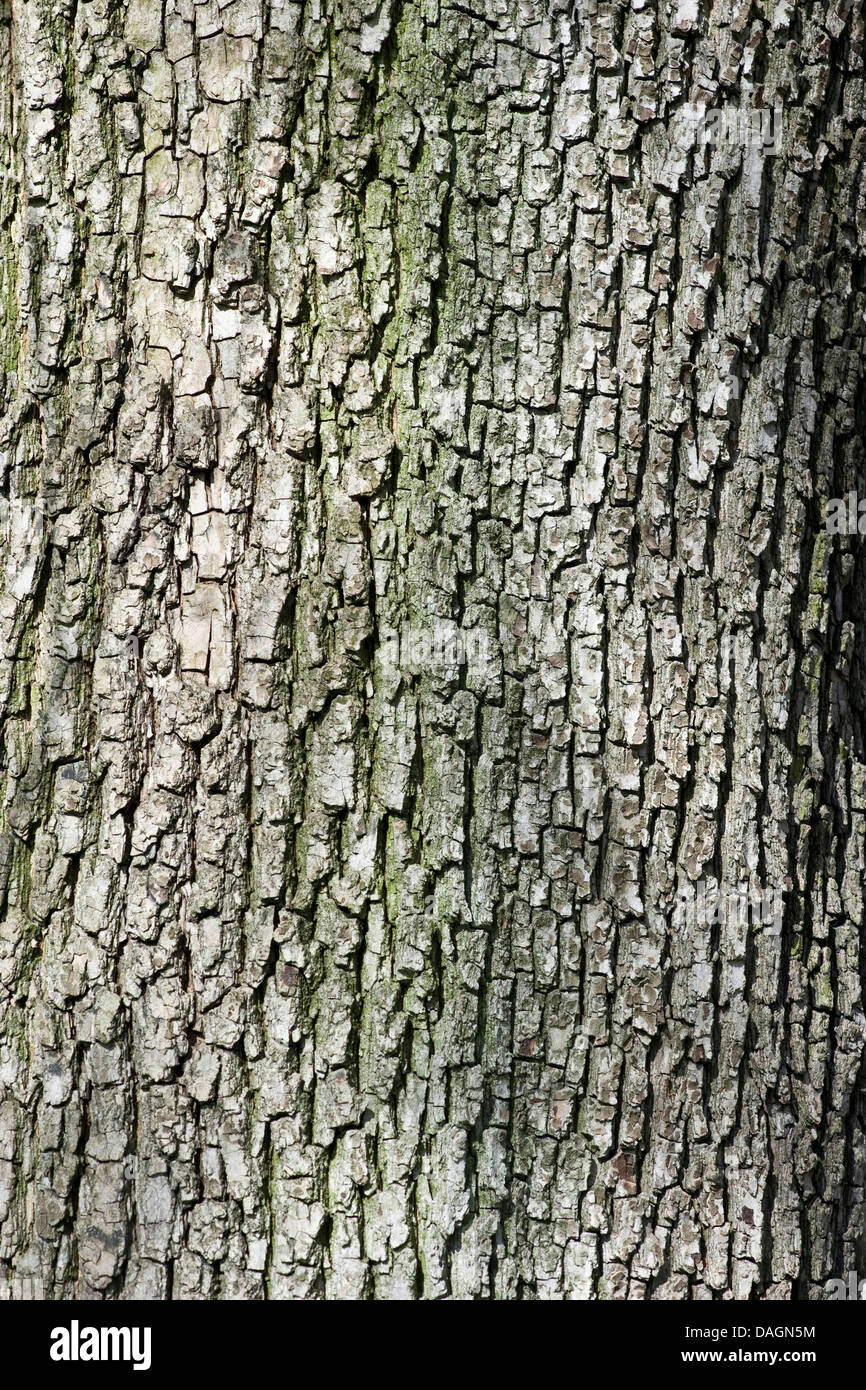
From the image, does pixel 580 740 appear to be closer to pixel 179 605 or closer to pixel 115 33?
pixel 179 605

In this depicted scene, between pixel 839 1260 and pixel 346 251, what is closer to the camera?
pixel 346 251

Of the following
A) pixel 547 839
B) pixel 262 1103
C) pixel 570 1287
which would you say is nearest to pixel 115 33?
pixel 547 839

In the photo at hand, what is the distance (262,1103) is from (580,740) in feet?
2.19

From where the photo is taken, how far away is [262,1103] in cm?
142

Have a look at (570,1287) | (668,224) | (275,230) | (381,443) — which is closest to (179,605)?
(381,443)

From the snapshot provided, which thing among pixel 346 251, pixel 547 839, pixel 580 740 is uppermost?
pixel 346 251

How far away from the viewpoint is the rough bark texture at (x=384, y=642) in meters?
1.41

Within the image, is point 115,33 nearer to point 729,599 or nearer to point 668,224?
point 668,224

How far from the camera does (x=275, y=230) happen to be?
55.0 inches

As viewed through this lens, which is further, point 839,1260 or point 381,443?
point 839,1260

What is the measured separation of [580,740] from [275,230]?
81 cm

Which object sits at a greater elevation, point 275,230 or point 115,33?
point 115,33

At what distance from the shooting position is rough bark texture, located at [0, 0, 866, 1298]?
1.41 m

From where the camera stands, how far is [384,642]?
1424 mm
